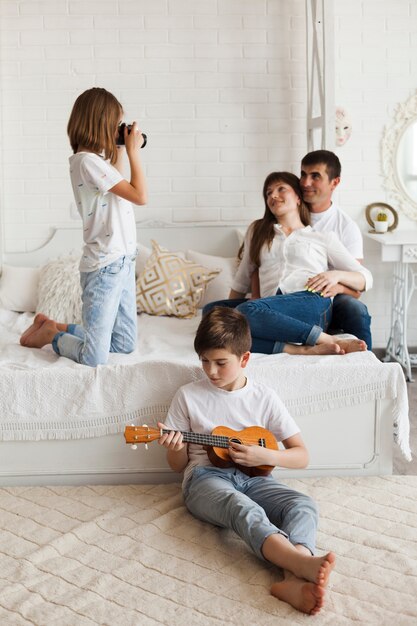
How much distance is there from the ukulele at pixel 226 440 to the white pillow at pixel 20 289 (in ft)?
6.62

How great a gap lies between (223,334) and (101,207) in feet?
2.81

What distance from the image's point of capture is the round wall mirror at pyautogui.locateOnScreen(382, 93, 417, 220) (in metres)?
4.62

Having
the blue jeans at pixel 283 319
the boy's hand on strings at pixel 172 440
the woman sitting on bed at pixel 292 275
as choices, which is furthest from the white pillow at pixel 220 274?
the boy's hand on strings at pixel 172 440

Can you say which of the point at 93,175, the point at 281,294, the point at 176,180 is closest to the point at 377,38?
the point at 176,180

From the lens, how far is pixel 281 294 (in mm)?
3250

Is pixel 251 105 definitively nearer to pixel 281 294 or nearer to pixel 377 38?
pixel 377 38

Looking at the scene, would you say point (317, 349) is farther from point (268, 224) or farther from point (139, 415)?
point (139, 415)

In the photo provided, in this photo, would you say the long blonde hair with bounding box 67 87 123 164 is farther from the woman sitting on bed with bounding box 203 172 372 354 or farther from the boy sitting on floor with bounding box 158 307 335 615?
the boy sitting on floor with bounding box 158 307 335 615

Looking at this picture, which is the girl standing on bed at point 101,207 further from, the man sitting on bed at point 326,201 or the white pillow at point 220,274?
the white pillow at point 220,274

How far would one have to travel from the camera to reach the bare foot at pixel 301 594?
193 centimetres

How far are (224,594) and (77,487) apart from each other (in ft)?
2.74

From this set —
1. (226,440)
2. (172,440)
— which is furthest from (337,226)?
(172,440)

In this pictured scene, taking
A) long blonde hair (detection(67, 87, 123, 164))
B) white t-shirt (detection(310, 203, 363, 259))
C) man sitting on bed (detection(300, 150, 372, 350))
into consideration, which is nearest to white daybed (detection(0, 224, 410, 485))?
man sitting on bed (detection(300, 150, 372, 350))

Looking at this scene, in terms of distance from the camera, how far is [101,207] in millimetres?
3012
